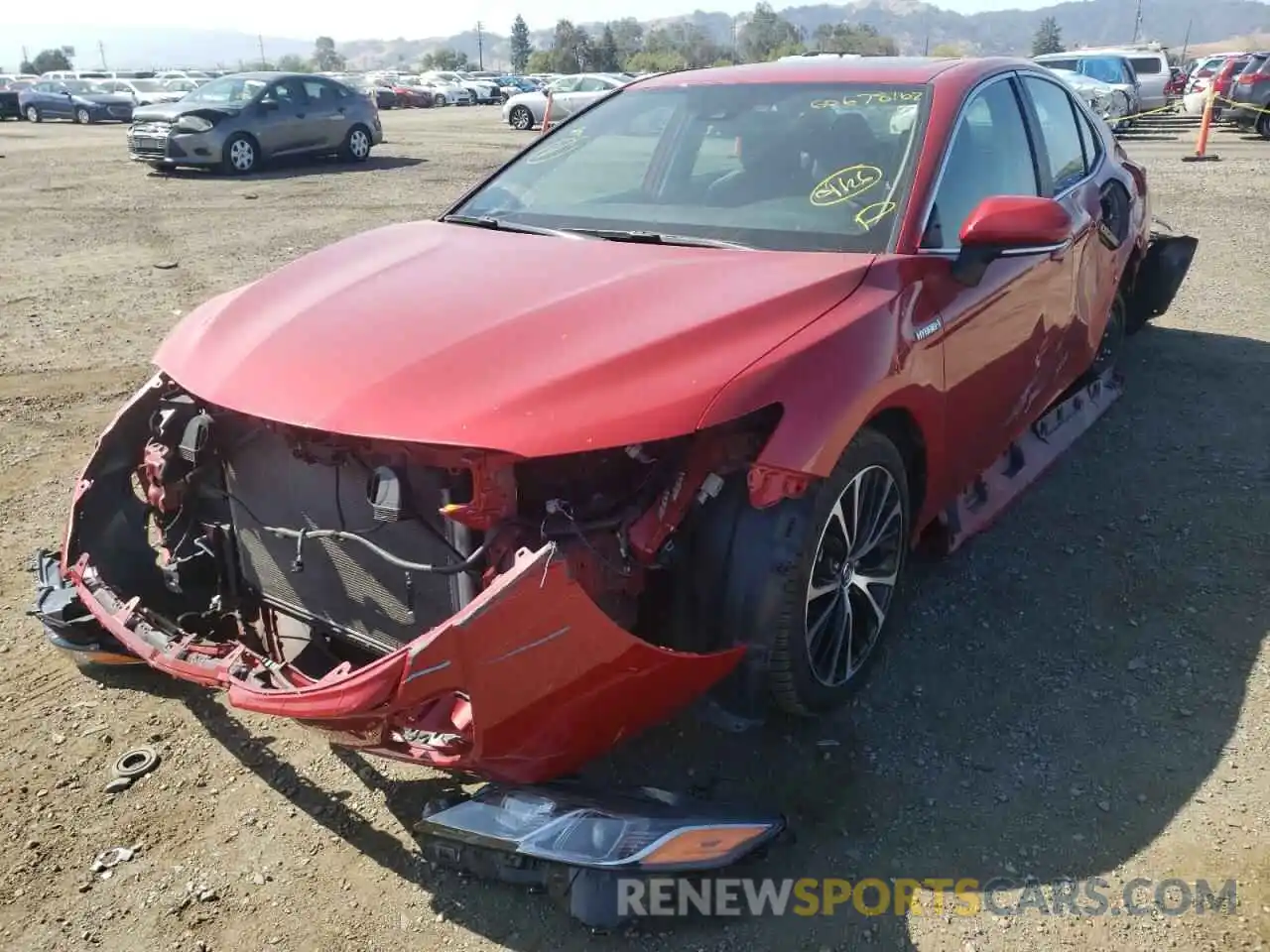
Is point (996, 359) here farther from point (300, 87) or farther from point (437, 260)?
point (300, 87)

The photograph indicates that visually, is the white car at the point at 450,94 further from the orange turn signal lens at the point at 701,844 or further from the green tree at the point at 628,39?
the green tree at the point at 628,39

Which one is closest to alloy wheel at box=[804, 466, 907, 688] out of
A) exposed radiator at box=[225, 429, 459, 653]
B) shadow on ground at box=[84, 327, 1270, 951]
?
shadow on ground at box=[84, 327, 1270, 951]

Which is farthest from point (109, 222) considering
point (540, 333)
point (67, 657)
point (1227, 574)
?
point (1227, 574)

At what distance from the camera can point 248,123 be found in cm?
1533

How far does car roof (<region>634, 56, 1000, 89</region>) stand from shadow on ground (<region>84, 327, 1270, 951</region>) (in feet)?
5.82

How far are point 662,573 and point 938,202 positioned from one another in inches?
58.8

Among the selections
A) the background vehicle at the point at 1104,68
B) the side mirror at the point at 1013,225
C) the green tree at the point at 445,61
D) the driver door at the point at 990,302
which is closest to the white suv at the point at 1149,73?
the background vehicle at the point at 1104,68

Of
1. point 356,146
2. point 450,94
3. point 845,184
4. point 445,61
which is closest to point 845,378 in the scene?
point 845,184

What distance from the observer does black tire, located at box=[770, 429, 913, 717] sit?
8.44 feet

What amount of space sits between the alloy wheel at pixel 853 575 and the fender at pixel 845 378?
0.24m

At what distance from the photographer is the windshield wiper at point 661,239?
307 centimetres

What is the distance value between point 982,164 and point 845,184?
0.63 meters

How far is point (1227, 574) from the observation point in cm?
380

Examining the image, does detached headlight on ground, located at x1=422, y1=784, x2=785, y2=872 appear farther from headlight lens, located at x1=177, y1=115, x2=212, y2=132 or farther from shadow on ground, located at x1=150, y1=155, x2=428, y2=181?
headlight lens, located at x1=177, y1=115, x2=212, y2=132
